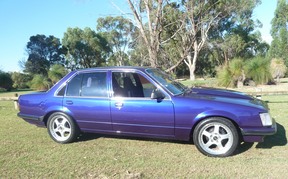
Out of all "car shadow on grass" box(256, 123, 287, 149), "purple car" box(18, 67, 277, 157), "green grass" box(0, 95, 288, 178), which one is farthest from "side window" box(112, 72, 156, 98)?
"car shadow on grass" box(256, 123, 287, 149)

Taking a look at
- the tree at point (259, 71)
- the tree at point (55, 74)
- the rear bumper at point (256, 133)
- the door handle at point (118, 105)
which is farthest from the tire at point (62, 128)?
the tree at point (55, 74)

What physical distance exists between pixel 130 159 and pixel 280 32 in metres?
37.5

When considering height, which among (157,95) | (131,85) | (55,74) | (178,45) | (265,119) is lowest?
(265,119)

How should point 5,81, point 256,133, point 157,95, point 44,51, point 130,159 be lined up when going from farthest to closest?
point 44,51 → point 5,81 → point 157,95 → point 130,159 → point 256,133

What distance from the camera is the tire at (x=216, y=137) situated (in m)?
4.79

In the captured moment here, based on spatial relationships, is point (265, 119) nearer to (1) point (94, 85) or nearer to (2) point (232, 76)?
(1) point (94, 85)

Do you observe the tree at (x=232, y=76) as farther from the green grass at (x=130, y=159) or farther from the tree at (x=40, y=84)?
the tree at (x=40, y=84)

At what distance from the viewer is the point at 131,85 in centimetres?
569

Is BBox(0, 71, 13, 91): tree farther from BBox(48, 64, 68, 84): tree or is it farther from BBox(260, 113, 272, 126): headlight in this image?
BBox(260, 113, 272, 126): headlight

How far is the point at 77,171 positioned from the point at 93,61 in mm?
52810

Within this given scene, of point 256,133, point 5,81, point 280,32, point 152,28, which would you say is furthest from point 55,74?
point 280,32

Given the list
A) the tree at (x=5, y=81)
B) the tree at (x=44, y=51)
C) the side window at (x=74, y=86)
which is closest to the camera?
the side window at (x=74, y=86)

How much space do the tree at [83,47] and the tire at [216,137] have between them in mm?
49738

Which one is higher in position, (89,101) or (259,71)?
(259,71)
